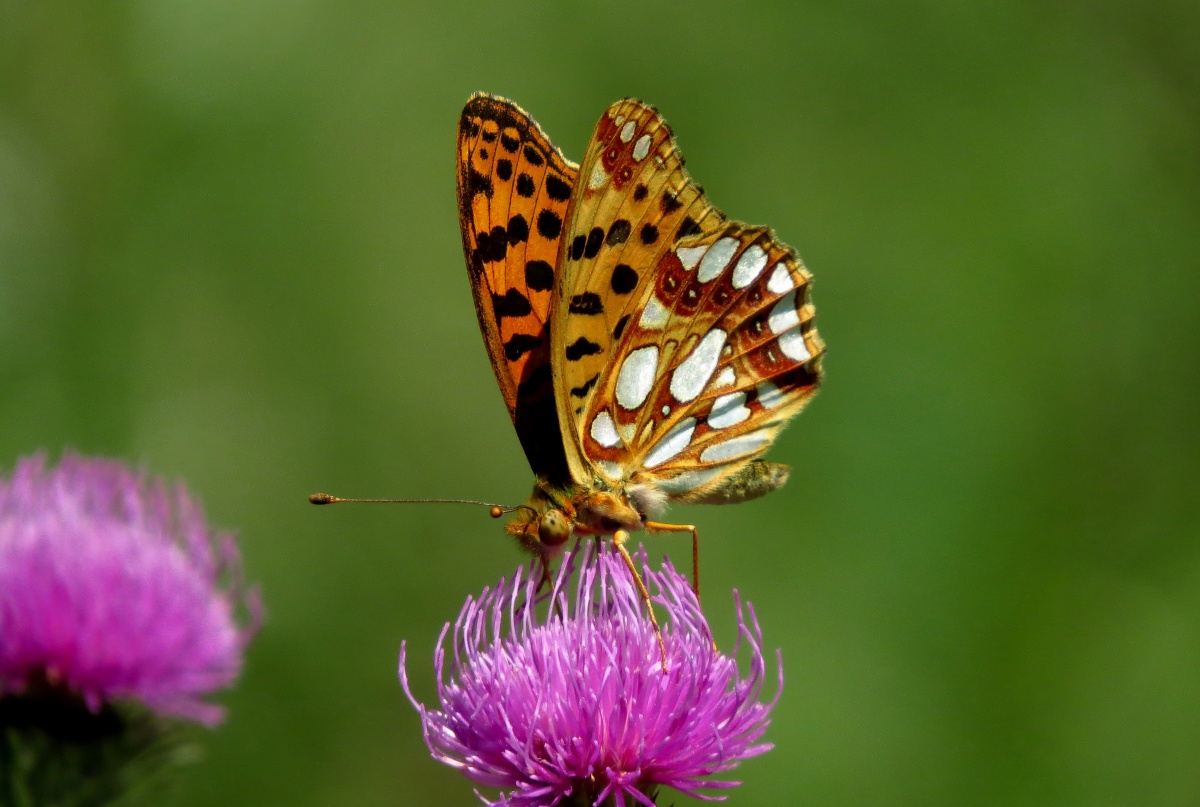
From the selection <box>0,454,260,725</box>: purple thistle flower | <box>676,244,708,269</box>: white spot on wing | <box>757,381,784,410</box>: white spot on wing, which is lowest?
<box>0,454,260,725</box>: purple thistle flower

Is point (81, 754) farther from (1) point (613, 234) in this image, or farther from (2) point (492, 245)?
(1) point (613, 234)

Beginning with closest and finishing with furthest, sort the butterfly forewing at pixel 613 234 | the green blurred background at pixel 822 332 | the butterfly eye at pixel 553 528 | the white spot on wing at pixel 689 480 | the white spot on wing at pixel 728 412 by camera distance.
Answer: the butterfly eye at pixel 553 528 < the butterfly forewing at pixel 613 234 < the white spot on wing at pixel 689 480 < the white spot on wing at pixel 728 412 < the green blurred background at pixel 822 332

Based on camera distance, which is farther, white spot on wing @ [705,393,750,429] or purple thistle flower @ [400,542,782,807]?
white spot on wing @ [705,393,750,429]

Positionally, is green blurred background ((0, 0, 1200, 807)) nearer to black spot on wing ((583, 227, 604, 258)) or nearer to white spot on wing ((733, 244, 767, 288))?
white spot on wing ((733, 244, 767, 288))

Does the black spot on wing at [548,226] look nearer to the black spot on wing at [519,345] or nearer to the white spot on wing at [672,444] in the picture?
the black spot on wing at [519,345]

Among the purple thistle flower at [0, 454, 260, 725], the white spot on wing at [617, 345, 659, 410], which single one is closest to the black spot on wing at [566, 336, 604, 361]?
the white spot on wing at [617, 345, 659, 410]

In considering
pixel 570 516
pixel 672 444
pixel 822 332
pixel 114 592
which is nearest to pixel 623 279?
pixel 672 444

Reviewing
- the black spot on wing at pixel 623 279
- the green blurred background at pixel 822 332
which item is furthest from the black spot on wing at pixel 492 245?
the green blurred background at pixel 822 332
